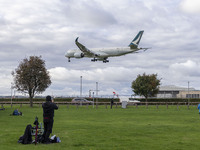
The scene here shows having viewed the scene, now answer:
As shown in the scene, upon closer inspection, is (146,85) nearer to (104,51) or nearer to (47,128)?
(104,51)

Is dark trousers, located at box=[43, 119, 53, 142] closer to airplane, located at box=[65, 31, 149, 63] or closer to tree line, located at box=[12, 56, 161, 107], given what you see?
airplane, located at box=[65, 31, 149, 63]

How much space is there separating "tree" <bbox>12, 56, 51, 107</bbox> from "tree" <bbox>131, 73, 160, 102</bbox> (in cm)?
3208

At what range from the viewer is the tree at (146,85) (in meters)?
86.6

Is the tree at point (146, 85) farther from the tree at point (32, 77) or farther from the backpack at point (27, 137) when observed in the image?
the backpack at point (27, 137)

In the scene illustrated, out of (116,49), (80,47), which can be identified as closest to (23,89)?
(80,47)

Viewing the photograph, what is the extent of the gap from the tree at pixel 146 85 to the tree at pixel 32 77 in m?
32.1

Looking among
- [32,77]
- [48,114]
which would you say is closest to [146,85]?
[32,77]

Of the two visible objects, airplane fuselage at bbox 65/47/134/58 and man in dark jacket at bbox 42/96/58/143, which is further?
airplane fuselage at bbox 65/47/134/58

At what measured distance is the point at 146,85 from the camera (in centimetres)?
8644

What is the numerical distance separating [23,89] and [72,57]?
11.7m

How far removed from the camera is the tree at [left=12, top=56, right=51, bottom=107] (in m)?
60.3

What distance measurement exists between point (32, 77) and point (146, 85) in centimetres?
3497

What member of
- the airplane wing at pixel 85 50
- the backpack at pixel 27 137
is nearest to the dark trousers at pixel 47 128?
the backpack at pixel 27 137

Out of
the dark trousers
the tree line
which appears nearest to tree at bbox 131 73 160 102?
the tree line
